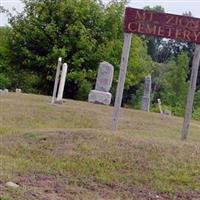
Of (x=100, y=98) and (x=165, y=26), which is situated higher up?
(x=165, y=26)

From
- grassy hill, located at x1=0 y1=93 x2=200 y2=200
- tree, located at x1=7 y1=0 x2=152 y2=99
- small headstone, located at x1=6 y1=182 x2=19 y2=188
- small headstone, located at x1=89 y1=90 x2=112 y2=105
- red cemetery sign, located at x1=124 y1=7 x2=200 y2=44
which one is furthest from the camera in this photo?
tree, located at x1=7 y1=0 x2=152 y2=99

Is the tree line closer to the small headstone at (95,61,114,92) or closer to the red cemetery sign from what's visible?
the small headstone at (95,61,114,92)

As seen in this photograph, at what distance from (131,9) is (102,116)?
4559 mm

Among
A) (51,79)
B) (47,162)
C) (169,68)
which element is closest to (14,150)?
(47,162)

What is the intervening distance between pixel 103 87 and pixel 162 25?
34.6ft

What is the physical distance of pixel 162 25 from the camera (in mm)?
9891

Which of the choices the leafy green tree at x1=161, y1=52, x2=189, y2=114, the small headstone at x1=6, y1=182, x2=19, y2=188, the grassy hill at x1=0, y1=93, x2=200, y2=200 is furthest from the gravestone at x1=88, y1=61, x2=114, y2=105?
the leafy green tree at x1=161, y1=52, x2=189, y2=114

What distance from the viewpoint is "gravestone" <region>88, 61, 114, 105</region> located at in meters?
19.8

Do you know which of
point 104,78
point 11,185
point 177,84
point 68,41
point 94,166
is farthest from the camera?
point 177,84

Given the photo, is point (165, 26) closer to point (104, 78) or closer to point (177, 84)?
point (104, 78)

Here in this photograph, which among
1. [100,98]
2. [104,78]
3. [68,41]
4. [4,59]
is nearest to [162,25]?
[100,98]

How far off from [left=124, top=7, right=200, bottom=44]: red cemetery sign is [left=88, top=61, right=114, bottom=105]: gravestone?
9717 millimetres

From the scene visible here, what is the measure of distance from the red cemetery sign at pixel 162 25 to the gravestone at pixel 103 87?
972 cm

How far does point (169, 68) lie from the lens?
37750mm
